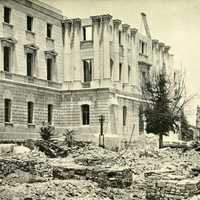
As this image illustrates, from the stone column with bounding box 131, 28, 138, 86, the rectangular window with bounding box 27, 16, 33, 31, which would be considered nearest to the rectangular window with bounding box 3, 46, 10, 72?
the rectangular window with bounding box 27, 16, 33, 31

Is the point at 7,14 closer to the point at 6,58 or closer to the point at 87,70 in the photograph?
the point at 6,58

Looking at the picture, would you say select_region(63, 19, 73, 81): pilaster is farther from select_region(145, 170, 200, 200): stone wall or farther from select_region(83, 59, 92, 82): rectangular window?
select_region(145, 170, 200, 200): stone wall

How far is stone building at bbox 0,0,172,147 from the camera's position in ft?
108

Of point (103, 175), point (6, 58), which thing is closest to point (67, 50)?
point (6, 58)

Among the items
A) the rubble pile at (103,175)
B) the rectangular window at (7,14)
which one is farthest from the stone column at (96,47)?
the rubble pile at (103,175)

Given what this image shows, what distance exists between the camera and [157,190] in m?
13.6

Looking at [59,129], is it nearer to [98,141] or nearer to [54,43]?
[98,141]

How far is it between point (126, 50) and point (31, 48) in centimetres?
954

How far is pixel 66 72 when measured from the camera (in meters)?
38.8

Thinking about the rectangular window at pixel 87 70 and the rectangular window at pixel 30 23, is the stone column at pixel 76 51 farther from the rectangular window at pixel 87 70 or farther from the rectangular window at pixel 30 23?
the rectangular window at pixel 30 23


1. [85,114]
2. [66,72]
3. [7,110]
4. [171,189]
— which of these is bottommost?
[171,189]

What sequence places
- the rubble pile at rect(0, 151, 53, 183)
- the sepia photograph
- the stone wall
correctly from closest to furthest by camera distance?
the stone wall → the rubble pile at rect(0, 151, 53, 183) → the sepia photograph

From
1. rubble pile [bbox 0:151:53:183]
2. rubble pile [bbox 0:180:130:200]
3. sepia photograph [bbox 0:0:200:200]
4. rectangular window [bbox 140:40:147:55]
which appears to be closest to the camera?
rubble pile [bbox 0:180:130:200]

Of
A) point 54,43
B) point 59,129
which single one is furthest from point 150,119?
point 54,43
